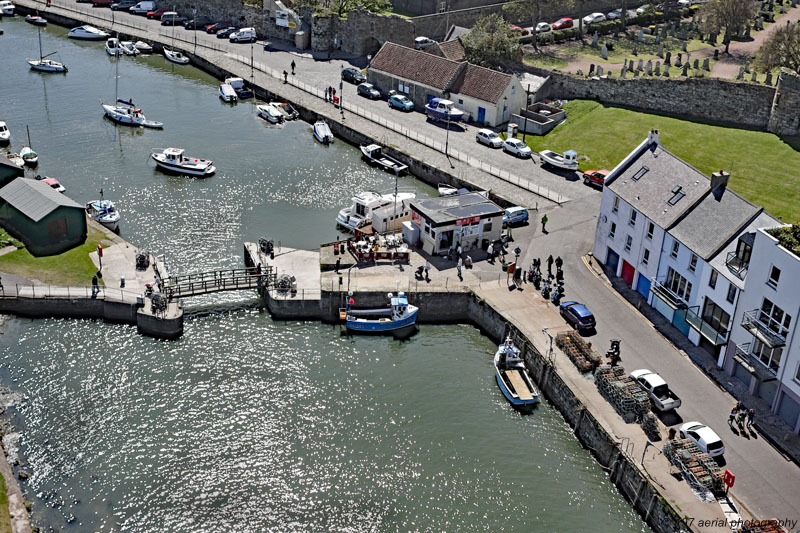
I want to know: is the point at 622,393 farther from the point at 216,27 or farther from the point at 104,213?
the point at 216,27

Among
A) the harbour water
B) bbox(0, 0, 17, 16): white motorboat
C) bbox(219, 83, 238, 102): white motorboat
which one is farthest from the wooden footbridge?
bbox(0, 0, 17, 16): white motorboat

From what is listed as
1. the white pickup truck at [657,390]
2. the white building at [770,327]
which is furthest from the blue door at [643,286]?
the white pickup truck at [657,390]

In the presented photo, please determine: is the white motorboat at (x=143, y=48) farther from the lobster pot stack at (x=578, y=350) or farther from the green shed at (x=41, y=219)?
the lobster pot stack at (x=578, y=350)

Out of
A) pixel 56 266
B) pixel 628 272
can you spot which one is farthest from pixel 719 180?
pixel 56 266

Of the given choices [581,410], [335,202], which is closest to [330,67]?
[335,202]

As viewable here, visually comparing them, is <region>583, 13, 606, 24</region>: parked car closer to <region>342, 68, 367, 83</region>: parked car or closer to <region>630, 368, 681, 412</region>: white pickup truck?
<region>342, 68, 367, 83</region>: parked car

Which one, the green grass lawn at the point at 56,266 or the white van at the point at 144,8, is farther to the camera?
the white van at the point at 144,8
